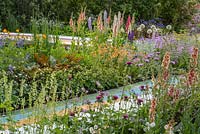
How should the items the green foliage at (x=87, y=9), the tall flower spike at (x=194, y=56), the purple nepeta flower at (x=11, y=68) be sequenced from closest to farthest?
the tall flower spike at (x=194, y=56) → the purple nepeta flower at (x=11, y=68) → the green foliage at (x=87, y=9)

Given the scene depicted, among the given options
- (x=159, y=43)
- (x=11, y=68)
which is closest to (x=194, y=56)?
(x=11, y=68)

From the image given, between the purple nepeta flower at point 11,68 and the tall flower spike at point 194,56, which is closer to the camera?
the tall flower spike at point 194,56

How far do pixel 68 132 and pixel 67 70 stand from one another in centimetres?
298

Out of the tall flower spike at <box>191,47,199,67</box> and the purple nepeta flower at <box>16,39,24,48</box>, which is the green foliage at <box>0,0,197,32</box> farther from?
the tall flower spike at <box>191,47,199,67</box>

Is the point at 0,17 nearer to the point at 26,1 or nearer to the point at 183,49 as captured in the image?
the point at 26,1

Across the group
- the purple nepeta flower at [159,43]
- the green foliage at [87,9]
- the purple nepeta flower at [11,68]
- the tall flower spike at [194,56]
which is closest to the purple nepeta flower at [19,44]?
the purple nepeta flower at [11,68]

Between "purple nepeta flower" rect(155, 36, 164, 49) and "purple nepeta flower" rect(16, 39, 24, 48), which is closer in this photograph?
"purple nepeta flower" rect(16, 39, 24, 48)

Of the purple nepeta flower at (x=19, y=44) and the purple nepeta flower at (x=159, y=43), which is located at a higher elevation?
the purple nepeta flower at (x=19, y=44)

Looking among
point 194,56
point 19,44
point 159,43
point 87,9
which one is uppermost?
point 194,56

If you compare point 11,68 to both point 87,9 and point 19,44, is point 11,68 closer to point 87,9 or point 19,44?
point 19,44

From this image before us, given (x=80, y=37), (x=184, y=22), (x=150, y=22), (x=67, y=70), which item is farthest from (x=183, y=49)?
(x=184, y=22)

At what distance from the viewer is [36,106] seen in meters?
3.75

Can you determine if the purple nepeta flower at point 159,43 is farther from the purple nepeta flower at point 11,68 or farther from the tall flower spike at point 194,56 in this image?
the tall flower spike at point 194,56

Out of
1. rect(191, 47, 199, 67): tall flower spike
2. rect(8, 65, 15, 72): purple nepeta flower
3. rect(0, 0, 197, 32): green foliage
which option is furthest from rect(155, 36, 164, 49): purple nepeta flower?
rect(191, 47, 199, 67): tall flower spike
